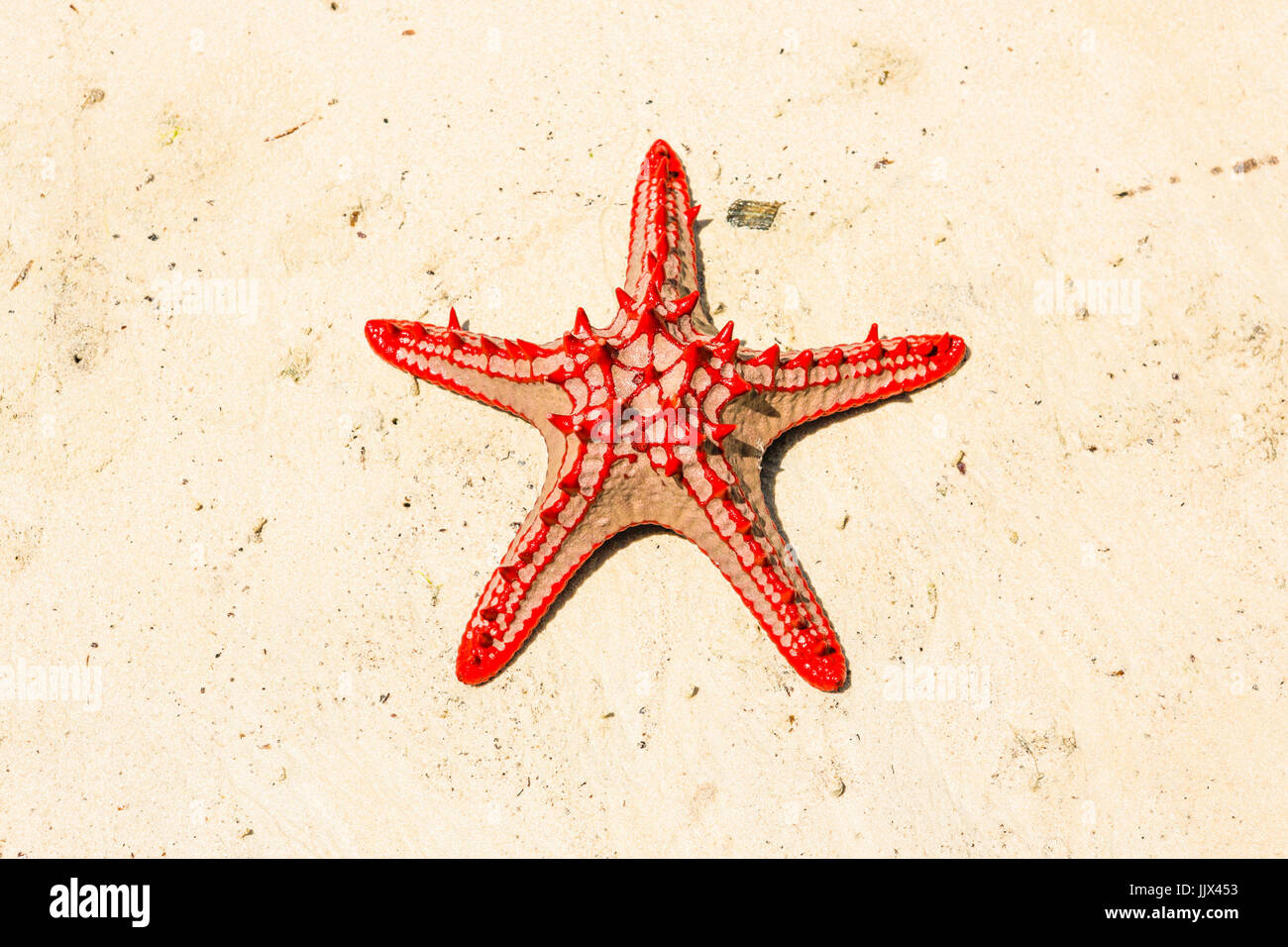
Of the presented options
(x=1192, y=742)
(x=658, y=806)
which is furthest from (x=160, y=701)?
(x=1192, y=742)

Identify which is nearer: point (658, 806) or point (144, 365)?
point (658, 806)

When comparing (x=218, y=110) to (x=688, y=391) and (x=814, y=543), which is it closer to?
(x=688, y=391)
